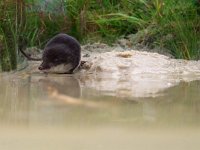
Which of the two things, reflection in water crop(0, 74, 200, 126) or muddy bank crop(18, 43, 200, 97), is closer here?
reflection in water crop(0, 74, 200, 126)

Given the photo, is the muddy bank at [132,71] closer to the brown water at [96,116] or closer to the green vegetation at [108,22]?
the brown water at [96,116]

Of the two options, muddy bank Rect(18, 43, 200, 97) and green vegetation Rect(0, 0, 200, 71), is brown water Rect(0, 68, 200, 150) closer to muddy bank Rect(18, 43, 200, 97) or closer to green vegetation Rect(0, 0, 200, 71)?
muddy bank Rect(18, 43, 200, 97)

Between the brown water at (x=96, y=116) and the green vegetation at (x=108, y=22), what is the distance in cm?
125

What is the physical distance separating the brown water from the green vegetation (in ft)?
4.10

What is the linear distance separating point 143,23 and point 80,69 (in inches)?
63.7

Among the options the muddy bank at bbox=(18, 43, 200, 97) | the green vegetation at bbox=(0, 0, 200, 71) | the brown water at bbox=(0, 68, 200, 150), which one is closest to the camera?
the brown water at bbox=(0, 68, 200, 150)

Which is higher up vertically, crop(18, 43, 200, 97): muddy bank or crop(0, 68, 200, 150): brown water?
crop(0, 68, 200, 150): brown water

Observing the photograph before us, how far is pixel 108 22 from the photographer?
7598 millimetres

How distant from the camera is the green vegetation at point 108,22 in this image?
652cm

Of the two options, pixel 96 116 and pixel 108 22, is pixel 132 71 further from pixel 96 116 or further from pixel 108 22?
pixel 96 116

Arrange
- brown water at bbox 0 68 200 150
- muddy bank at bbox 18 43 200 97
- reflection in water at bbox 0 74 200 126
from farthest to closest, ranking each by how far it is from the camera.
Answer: muddy bank at bbox 18 43 200 97 → reflection in water at bbox 0 74 200 126 → brown water at bbox 0 68 200 150

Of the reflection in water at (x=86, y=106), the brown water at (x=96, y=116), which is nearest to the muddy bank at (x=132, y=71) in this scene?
the brown water at (x=96, y=116)

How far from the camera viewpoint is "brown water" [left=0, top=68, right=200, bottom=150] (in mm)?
3129

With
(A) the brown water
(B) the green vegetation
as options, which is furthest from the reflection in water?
(B) the green vegetation
